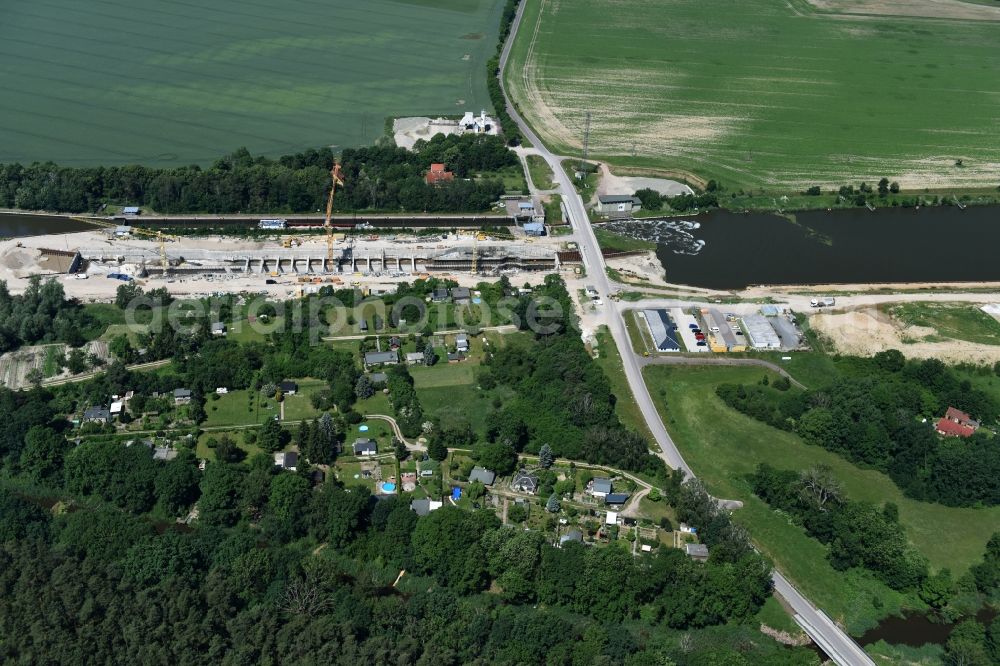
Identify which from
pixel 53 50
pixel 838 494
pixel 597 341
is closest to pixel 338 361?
pixel 597 341

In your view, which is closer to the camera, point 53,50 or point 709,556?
point 709,556

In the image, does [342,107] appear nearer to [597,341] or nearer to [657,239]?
[657,239]

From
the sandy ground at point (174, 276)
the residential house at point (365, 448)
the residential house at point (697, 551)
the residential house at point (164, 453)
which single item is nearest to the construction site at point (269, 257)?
the sandy ground at point (174, 276)

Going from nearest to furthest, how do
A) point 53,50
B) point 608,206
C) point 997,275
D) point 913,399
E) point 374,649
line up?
point 374,649, point 913,399, point 997,275, point 608,206, point 53,50

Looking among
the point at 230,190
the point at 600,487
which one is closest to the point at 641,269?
the point at 600,487

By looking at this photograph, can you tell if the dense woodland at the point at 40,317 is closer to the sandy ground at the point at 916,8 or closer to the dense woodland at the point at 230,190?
the dense woodland at the point at 230,190

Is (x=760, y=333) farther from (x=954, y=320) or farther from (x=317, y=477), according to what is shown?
(x=317, y=477)
